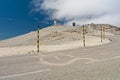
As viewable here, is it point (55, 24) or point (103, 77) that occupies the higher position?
point (55, 24)

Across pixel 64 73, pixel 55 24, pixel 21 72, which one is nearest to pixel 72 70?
pixel 64 73

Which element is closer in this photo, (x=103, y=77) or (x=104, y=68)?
(x=103, y=77)

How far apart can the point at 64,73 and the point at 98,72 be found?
112cm

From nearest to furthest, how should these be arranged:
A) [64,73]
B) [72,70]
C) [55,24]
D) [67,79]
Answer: [67,79], [64,73], [72,70], [55,24]

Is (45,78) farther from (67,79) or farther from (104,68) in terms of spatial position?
(104,68)

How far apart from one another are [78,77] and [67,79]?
1.41 feet

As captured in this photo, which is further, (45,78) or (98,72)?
(98,72)

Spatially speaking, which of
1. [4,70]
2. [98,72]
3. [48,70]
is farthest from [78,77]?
[4,70]

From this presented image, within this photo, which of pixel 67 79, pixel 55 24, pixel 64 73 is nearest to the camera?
pixel 67 79

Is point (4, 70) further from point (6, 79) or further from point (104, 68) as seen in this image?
point (104, 68)

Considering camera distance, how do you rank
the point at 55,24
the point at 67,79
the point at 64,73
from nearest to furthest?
the point at 67,79 → the point at 64,73 → the point at 55,24

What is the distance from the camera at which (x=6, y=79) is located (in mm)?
7707

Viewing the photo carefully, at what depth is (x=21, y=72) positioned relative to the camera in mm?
8797

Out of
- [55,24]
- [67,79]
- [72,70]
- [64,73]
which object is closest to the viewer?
[67,79]
